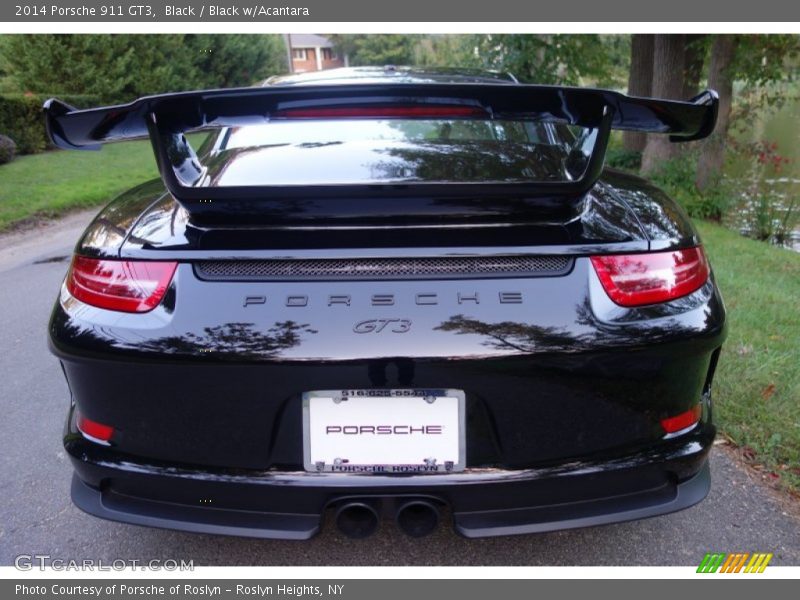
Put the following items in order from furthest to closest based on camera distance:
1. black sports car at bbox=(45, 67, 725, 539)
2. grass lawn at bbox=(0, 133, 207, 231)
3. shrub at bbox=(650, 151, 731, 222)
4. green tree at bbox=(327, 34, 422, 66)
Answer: green tree at bbox=(327, 34, 422, 66), grass lawn at bbox=(0, 133, 207, 231), shrub at bbox=(650, 151, 731, 222), black sports car at bbox=(45, 67, 725, 539)

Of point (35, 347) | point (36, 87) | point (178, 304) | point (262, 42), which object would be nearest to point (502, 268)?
point (178, 304)

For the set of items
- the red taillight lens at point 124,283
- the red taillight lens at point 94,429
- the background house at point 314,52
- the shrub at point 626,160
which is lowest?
the background house at point 314,52

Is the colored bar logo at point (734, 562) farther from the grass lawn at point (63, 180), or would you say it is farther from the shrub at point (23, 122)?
the shrub at point (23, 122)

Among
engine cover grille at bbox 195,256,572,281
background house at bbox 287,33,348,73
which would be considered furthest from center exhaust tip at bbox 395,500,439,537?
background house at bbox 287,33,348,73

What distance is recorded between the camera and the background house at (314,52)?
7494 centimetres

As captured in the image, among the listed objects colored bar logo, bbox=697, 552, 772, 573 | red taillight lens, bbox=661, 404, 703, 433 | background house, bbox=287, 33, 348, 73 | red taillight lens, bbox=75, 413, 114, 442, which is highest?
red taillight lens, bbox=75, 413, 114, 442

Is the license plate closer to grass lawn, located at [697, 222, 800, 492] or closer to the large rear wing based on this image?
the large rear wing

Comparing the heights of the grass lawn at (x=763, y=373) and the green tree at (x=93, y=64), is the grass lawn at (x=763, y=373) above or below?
below

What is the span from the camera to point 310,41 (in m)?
76.1

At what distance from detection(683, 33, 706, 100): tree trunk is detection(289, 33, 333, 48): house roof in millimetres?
70731

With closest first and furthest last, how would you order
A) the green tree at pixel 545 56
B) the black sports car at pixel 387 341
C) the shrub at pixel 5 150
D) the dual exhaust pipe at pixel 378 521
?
the black sports car at pixel 387 341 → the dual exhaust pipe at pixel 378 521 → the green tree at pixel 545 56 → the shrub at pixel 5 150

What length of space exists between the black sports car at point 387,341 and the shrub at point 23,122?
52.6ft

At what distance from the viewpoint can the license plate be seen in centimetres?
158

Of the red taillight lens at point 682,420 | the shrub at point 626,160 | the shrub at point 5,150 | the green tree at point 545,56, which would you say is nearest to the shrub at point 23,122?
the shrub at point 5,150
